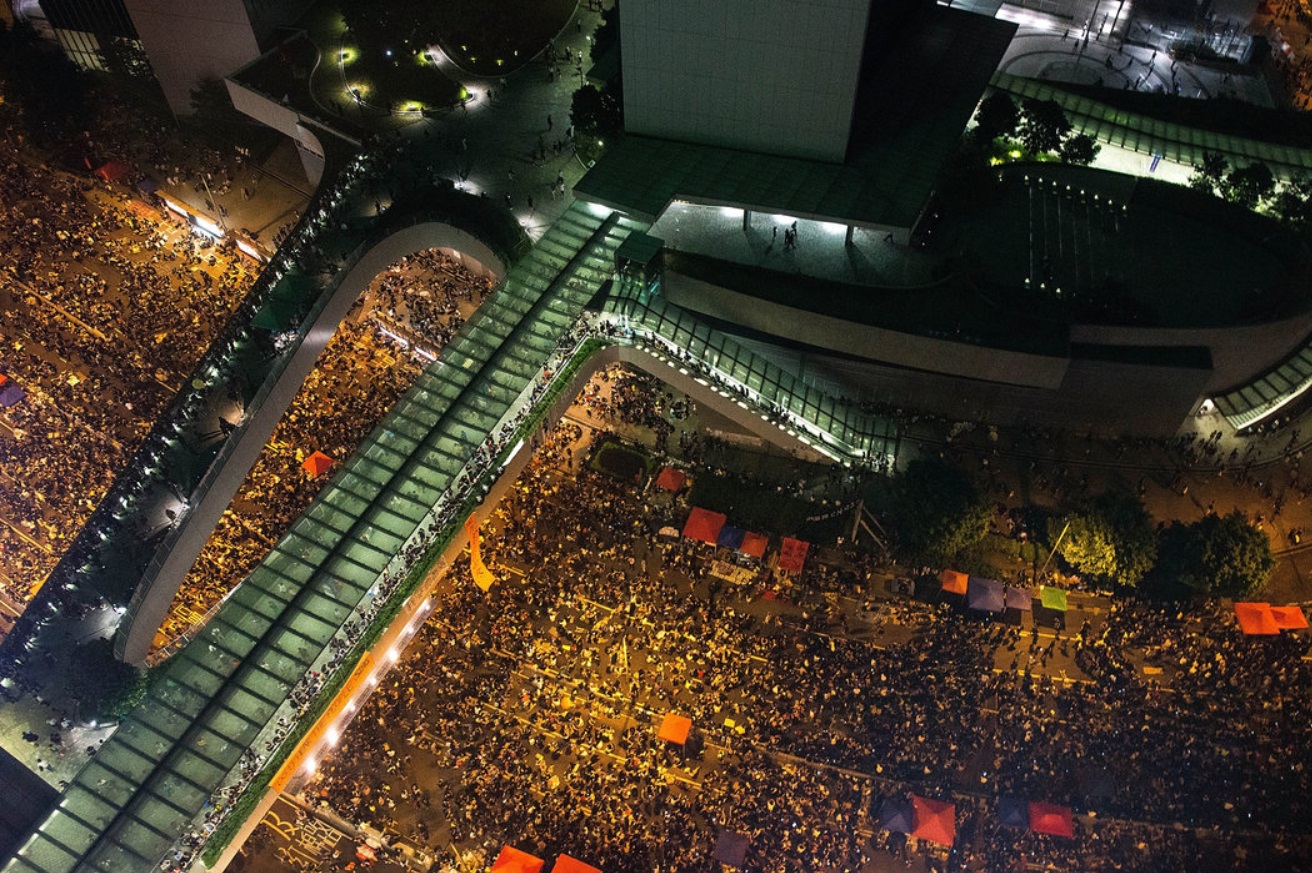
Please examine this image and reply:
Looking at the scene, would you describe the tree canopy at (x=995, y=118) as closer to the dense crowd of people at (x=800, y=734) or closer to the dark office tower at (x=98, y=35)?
the dense crowd of people at (x=800, y=734)

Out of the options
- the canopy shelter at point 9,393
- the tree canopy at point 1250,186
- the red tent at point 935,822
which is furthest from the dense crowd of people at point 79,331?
A: the tree canopy at point 1250,186

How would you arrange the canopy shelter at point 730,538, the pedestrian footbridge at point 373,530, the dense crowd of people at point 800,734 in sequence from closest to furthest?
the pedestrian footbridge at point 373,530
the dense crowd of people at point 800,734
the canopy shelter at point 730,538

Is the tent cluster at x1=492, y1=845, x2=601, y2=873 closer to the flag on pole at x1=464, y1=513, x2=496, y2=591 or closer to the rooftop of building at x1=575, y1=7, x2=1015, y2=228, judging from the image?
the flag on pole at x1=464, y1=513, x2=496, y2=591

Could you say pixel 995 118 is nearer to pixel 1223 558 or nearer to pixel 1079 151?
pixel 1079 151

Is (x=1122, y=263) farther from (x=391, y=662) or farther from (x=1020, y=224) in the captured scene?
(x=391, y=662)

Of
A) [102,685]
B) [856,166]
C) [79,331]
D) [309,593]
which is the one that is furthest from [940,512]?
[79,331]

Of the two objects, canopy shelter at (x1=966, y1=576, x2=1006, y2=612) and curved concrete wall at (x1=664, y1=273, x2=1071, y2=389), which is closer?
canopy shelter at (x1=966, y1=576, x2=1006, y2=612)

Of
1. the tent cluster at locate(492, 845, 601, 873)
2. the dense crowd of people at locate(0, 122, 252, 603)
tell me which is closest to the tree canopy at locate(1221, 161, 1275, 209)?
the tent cluster at locate(492, 845, 601, 873)
